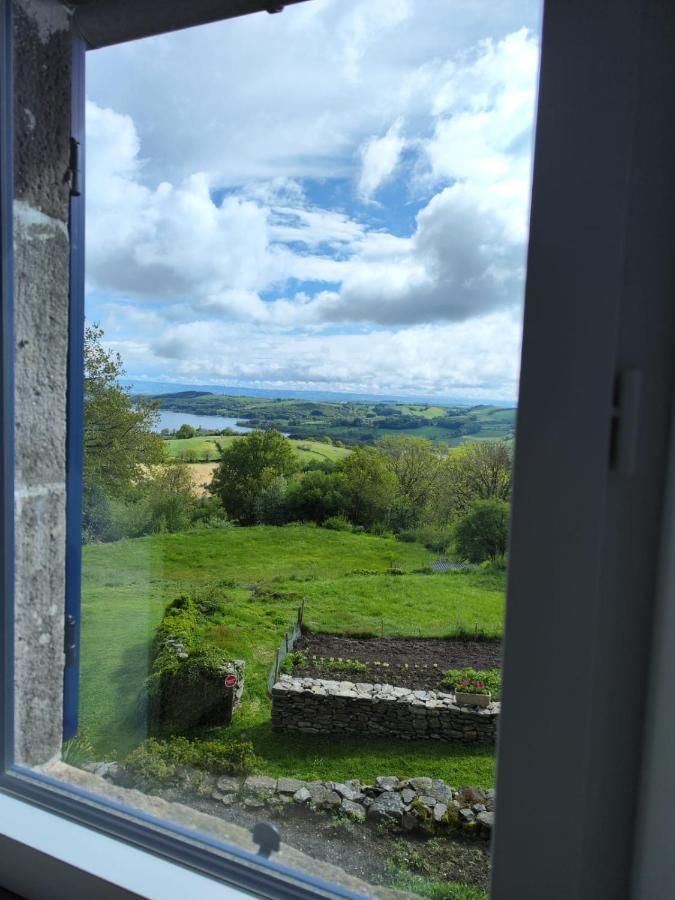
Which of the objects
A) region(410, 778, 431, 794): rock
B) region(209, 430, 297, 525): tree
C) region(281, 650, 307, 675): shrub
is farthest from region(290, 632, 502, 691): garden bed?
region(209, 430, 297, 525): tree

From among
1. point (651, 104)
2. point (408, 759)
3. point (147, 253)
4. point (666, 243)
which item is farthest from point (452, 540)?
point (147, 253)

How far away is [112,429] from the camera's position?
1104 millimetres

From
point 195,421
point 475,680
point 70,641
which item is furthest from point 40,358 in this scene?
point 475,680

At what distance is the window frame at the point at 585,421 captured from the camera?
0.57 m

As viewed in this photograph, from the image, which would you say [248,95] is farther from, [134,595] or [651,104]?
[134,595]

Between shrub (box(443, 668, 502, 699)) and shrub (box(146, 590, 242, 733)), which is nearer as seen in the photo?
shrub (box(443, 668, 502, 699))

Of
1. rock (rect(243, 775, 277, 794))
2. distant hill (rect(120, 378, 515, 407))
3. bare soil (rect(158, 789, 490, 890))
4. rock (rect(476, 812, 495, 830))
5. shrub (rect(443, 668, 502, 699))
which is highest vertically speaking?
distant hill (rect(120, 378, 515, 407))

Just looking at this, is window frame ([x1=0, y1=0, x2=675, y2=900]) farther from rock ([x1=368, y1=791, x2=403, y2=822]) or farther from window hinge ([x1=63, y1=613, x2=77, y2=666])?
window hinge ([x1=63, y1=613, x2=77, y2=666])

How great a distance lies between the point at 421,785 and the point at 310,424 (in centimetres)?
56

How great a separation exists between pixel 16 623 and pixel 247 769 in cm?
49

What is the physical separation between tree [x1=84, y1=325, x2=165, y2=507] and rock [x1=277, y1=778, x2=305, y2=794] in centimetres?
56

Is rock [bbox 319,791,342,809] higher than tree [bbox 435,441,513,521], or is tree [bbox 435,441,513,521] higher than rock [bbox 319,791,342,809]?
tree [bbox 435,441,513,521]

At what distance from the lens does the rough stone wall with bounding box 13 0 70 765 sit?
3.35 ft

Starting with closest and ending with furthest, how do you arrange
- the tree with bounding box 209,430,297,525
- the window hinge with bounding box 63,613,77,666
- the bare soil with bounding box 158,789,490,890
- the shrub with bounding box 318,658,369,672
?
the bare soil with bounding box 158,789,490,890 < the shrub with bounding box 318,658,369,672 < the tree with bounding box 209,430,297,525 < the window hinge with bounding box 63,613,77,666
